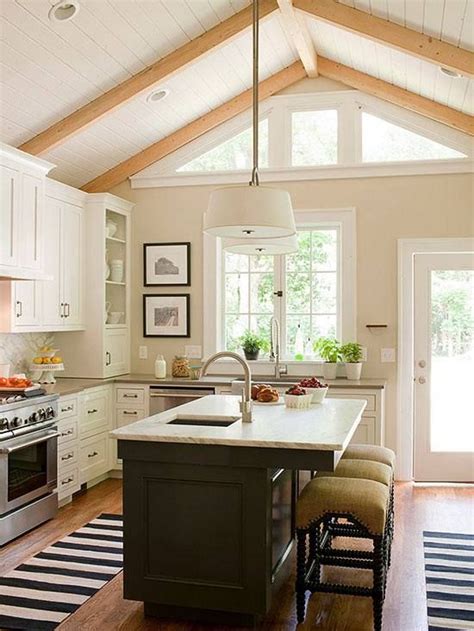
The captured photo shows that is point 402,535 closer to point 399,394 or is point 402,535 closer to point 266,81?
point 399,394

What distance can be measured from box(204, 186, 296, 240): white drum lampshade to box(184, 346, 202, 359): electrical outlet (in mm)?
3178

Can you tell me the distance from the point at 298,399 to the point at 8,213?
7.55 feet

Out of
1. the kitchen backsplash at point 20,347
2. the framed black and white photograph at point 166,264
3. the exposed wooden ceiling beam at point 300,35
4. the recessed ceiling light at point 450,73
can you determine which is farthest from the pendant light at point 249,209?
the framed black and white photograph at point 166,264

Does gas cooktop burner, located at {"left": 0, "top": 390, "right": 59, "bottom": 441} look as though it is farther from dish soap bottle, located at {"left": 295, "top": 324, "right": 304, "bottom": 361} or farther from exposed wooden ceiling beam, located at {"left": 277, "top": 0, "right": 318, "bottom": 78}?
exposed wooden ceiling beam, located at {"left": 277, "top": 0, "right": 318, "bottom": 78}

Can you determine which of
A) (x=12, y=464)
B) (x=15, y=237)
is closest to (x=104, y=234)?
(x=15, y=237)

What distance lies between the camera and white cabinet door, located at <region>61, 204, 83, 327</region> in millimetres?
5617

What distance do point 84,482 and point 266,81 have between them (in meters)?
3.71

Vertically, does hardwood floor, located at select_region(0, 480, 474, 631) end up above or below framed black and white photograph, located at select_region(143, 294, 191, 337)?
below

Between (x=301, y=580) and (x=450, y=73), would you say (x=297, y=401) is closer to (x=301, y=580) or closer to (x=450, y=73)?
(x=301, y=580)

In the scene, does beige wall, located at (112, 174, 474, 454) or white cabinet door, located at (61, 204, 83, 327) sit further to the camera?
beige wall, located at (112, 174, 474, 454)

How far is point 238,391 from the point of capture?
204 inches

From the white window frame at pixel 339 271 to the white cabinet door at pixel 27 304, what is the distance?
5.33ft

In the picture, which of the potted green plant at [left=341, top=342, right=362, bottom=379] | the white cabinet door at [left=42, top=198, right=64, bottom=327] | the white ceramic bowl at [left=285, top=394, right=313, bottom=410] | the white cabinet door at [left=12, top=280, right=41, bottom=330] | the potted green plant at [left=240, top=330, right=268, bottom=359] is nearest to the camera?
the white ceramic bowl at [left=285, top=394, right=313, bottom=410]

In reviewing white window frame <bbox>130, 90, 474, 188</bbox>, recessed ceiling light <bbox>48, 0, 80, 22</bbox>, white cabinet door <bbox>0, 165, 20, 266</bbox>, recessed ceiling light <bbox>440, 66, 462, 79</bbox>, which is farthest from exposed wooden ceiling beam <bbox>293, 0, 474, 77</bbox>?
white cabinet door <bbox>0, 165, 20, 266</bbox>
